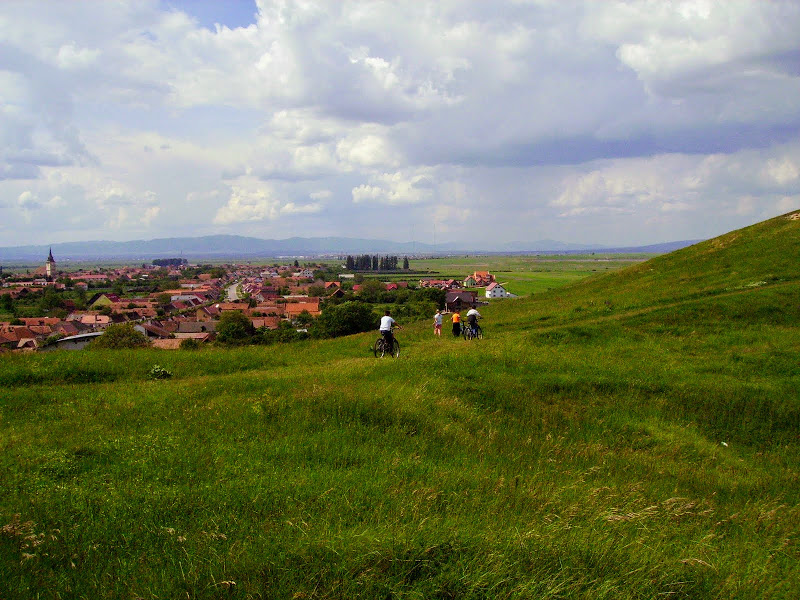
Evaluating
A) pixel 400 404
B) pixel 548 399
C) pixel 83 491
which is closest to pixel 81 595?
pixel 83 491

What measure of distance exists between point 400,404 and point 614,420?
493cm

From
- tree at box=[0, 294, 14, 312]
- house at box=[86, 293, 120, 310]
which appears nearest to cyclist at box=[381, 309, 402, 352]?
house at box=[86, 293, 120, 310]

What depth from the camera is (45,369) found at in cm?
1306

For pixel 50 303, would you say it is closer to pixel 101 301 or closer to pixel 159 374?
pixel 101 301

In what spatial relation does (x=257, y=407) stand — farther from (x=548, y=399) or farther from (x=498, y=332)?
(x=498, y=332)

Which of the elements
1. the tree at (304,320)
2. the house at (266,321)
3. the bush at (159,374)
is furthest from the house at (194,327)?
the bush at (159,374)

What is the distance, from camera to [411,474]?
6.85m

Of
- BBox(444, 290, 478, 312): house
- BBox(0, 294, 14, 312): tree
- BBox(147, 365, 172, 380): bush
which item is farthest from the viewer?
BBox(0, 294, 14, 312): tree

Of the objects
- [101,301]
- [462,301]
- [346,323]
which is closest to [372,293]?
[462,301]

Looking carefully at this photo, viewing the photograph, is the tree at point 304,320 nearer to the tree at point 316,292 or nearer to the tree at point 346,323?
the tree at point 346,323

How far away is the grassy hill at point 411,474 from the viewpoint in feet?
14.7

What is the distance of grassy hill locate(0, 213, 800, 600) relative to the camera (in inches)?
177

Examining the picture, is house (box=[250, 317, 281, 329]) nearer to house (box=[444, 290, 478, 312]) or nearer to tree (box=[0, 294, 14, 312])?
house (box=[444, 290, 478, 312])

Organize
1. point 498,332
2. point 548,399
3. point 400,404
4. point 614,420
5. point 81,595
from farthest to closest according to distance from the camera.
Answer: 1. point 498,332
2. point 548,399
3. point 614,420
4. point 400,404
5. point 81,595
